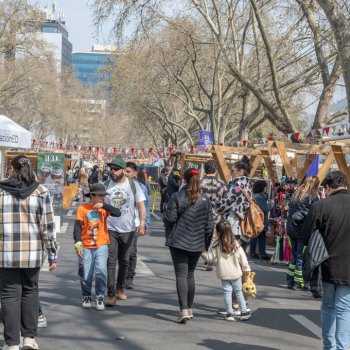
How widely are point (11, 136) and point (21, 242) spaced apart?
935 cm

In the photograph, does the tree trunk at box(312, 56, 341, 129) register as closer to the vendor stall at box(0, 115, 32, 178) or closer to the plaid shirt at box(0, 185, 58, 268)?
the vendor stall at box(0, 115, 32, 178)

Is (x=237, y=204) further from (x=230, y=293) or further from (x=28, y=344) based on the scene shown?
(x=28, y=344)

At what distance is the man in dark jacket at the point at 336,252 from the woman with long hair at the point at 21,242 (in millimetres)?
2244

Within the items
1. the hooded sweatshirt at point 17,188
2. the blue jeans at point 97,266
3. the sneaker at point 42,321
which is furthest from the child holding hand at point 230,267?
the hooded sweatshirt at point 17,188

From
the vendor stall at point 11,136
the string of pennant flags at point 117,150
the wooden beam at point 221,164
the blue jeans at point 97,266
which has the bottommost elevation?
the blue jeans at point 97,266

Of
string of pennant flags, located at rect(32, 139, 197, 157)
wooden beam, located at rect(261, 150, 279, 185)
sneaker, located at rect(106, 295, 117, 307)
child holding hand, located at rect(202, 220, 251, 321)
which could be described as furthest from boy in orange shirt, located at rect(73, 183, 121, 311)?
string of pennant flags, located at rect(32, 139, 197, 157)

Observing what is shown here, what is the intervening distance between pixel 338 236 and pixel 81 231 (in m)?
3.40

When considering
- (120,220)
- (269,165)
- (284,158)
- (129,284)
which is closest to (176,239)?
(120,220)

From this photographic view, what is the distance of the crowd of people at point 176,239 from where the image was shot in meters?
5.85

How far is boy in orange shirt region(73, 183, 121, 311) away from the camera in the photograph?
8.27 metres

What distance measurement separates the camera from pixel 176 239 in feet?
26.0

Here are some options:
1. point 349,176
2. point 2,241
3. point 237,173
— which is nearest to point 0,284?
point 2,241

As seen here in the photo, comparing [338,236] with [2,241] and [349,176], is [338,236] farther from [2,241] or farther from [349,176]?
[349,176]

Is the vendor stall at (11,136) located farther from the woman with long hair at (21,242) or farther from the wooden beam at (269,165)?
the woman with long hair at (21,242)
